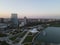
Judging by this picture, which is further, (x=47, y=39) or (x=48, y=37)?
(x=48, y=37)

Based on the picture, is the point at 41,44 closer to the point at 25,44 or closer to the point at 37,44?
the point at 37,44

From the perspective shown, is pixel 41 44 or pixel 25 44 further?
pixel 25 44

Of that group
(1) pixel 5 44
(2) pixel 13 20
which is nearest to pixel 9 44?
(1) pixel 5 44

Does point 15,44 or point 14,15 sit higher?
point 14,15

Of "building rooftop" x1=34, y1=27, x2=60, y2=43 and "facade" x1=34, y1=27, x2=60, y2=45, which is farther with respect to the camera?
"building rooftop" x1=34, y1=27, x2=60, y2=43

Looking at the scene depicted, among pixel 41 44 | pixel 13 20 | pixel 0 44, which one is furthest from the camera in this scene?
pixel 13 20

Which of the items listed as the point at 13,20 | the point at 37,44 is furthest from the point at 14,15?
the point at 37,44

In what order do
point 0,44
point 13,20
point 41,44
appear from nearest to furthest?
point 41,44, point 0,44, point 13,20

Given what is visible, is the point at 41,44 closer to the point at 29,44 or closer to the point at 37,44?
the point at 37,44

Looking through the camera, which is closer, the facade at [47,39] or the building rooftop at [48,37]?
the facade at [47,39]
